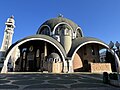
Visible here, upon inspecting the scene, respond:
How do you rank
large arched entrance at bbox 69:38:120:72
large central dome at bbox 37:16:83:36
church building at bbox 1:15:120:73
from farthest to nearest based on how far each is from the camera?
large central dome at bbox 37:16:83:36 → large arched entrance at bbox 69:38:120:72 → church building at bbox 1:15:120:73

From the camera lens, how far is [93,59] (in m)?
34.2

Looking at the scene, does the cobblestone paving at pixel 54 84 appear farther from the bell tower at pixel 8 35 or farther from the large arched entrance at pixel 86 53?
the bell tower at pixel 8 35

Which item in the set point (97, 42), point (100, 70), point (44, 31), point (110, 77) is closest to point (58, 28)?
point (44, 31)

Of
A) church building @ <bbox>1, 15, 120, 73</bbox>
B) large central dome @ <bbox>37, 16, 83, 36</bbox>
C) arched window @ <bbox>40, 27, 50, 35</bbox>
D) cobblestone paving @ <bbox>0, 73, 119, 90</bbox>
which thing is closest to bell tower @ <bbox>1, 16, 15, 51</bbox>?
large central dome @ <bbox>37, 16, 83, 36</bbox>

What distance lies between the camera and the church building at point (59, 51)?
28.9 metres

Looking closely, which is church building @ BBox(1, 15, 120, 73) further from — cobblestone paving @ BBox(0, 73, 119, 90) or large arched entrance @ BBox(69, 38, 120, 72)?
cobblestone paving @ BBox(0, 73, 119, 90)

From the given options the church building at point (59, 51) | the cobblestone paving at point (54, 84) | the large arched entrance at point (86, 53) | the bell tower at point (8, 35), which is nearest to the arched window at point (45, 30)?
the church building at point (59, 51)

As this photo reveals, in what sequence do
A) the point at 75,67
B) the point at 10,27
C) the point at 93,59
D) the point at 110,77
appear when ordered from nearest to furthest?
the point at 110,77, the point at 75,67, the point at 93,59, the point at 10,27

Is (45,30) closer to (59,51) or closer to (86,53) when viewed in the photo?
(59,51)

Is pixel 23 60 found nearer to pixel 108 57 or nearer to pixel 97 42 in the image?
pixel 97 42

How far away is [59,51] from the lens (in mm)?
29812

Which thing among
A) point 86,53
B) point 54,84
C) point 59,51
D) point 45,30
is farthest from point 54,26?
point 54,84

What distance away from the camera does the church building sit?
28.9 meters

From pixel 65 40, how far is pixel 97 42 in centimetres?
767
